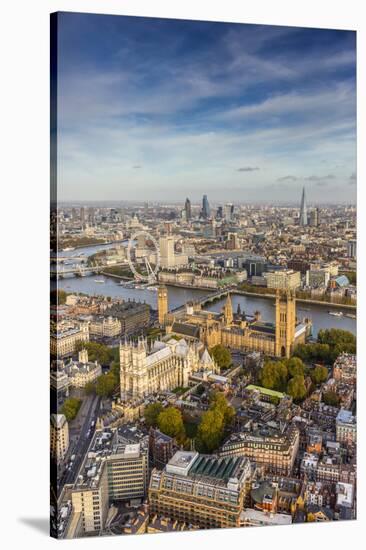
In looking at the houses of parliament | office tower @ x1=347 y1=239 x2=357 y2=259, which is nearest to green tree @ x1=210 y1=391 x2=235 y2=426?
the houses of parliament

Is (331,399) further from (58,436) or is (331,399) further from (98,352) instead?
(58,436)

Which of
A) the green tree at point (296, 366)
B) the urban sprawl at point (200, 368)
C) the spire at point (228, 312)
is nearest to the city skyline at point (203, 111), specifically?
the urban sprawl at point (200, 368)

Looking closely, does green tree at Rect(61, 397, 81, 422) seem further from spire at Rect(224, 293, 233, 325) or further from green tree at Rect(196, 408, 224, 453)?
spire at Rect(224, 293, 233, 325)

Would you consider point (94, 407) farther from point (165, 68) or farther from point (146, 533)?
point (165, 68)

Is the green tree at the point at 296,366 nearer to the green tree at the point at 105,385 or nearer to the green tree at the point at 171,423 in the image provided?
the green tree at the point at 171,423

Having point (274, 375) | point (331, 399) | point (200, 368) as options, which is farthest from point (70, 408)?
point (331, 399)

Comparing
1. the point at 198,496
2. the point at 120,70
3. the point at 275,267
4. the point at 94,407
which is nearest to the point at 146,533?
the point at 198,496

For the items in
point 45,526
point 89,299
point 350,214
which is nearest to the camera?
point 45,526

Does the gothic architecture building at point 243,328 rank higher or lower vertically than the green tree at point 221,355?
higher
